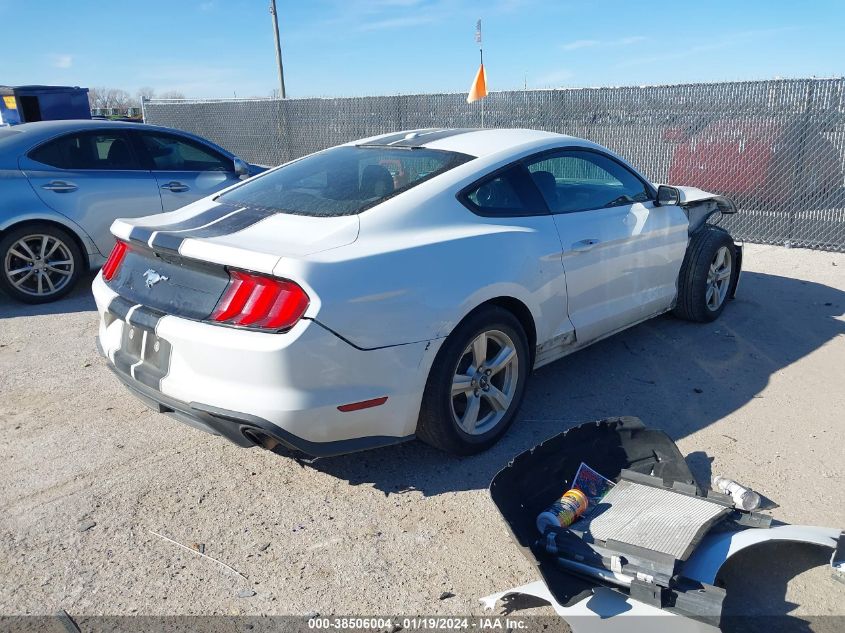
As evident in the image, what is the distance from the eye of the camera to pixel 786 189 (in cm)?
862

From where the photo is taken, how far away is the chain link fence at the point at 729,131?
8273 millimetres

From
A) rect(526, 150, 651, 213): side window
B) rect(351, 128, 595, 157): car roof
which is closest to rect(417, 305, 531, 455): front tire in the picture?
rect(526, 150, 651, 213): side window

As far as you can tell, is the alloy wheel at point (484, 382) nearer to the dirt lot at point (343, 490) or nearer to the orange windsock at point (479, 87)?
the dirt lot at point (343, 490)

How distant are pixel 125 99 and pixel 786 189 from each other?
59160 mm

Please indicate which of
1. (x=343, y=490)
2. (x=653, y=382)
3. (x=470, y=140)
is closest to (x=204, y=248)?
(x=343, y=490)

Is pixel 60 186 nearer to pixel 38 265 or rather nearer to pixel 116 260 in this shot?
pixel 38 265

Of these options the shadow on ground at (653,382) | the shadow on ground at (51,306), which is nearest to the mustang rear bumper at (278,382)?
the shadow on ground at (653,382)

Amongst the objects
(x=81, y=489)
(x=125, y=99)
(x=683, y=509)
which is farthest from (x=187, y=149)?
(x=125, y=99)

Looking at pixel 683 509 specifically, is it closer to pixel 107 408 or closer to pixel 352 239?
pixel 352 239

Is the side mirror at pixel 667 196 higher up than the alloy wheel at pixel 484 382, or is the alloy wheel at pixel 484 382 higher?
the side mirror at pixel 667 196

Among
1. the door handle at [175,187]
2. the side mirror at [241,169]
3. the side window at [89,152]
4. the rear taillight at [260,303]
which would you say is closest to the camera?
the rear taillight at [260,303]

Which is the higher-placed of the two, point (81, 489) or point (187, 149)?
point (187, 149)

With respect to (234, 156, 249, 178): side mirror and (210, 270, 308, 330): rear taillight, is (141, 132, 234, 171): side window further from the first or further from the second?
(210, 270, 308, 330): rear taillight

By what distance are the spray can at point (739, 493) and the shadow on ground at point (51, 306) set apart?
530 cm
